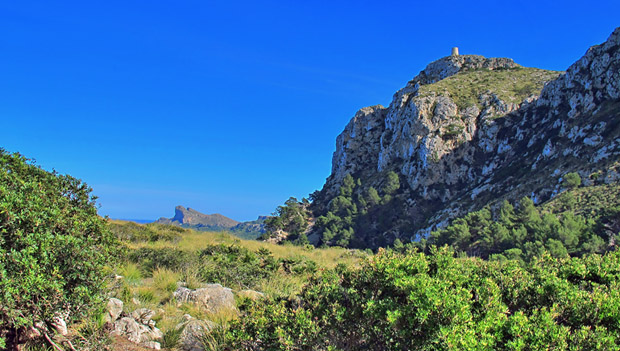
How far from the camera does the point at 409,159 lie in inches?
2776

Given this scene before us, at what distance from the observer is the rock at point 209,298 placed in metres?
6.65

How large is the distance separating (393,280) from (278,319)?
133 cm

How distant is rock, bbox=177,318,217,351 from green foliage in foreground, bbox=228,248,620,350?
1.27m

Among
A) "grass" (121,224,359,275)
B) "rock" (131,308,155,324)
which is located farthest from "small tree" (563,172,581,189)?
"rock" (131,308,155,324)

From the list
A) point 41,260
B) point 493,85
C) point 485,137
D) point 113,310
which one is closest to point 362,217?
point 485,137

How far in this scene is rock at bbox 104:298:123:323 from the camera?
5.21 meters

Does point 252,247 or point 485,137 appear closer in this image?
point 252,247

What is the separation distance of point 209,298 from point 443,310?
17.3ft

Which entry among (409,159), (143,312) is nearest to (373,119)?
(409,159)

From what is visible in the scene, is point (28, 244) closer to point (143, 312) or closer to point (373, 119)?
point (143, 312)

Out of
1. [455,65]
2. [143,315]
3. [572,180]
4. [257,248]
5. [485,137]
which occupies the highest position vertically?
[455,65]

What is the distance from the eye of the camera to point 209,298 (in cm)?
689

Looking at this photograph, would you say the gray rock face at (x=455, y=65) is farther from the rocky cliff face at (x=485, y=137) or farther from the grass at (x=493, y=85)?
the grass at (x=493, y=85)

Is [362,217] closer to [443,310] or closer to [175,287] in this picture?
[175,287]
